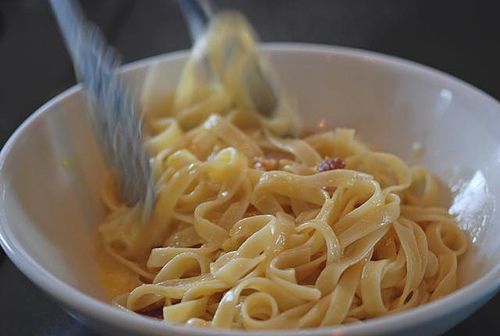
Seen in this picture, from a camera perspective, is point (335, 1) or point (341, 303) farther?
point (335, 1)

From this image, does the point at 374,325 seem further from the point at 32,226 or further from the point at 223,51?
the point at 223,51

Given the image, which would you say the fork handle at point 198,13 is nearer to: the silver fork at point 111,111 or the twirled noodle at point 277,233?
the twirled noodle at point 277,233

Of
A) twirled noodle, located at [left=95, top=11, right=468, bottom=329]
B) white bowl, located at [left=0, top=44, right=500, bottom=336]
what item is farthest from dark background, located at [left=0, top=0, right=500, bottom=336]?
twirled noodle, located at [left=95, top=11, right=468, bottom=329]

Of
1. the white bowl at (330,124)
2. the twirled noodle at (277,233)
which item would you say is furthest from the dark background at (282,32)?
the twirled noodle at (277,233)

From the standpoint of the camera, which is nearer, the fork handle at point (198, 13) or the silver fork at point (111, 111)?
the silver fork at point (111, 111)

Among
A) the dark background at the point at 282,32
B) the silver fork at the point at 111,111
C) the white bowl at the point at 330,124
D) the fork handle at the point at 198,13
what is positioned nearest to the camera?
the white bowl at the point at 330,124

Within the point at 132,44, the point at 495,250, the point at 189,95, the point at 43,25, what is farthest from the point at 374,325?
the point at 43,25

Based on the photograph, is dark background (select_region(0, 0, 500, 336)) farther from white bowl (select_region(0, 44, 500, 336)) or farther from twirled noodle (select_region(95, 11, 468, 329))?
twirled noodle (select_region(95, 11, 468, 329))

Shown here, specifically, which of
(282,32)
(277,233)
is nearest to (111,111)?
(277,233)
